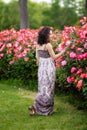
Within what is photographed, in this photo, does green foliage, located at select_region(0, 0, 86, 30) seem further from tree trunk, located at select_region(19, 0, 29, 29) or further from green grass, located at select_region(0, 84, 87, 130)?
green grass, located at select_region(0, 84, 87, 130)

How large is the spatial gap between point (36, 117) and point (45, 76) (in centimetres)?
75

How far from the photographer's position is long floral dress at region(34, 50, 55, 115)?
807 centimetres

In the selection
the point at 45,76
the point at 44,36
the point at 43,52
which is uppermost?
the point at 44,36

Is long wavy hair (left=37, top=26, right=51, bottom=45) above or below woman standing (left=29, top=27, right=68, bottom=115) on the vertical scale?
above

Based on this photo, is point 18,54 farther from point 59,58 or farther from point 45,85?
point 45,85

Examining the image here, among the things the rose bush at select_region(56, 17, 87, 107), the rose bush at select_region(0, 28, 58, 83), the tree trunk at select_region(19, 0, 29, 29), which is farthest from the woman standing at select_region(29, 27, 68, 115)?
the tree trunk at select_region(19, 0, 29, 29)

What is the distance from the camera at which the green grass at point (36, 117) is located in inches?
289

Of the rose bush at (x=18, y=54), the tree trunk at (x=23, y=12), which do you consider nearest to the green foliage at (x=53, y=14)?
the tree trunk at (x=23, y=12)

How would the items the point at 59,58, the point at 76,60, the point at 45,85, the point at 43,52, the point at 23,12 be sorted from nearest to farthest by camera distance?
1. the point at 76,60
2. the point at 43,52
3. the point at 45,85
4. the point at 59,58
5. the point at 23,12

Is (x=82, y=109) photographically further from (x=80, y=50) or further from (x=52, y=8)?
(x=52, y=8)

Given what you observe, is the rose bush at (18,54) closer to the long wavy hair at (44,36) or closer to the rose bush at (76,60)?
the rose bush at (76,60)

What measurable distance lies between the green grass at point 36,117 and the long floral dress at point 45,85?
0.16 meters

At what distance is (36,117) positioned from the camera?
26.2 ft

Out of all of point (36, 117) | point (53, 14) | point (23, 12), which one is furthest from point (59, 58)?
point (53, 14)
